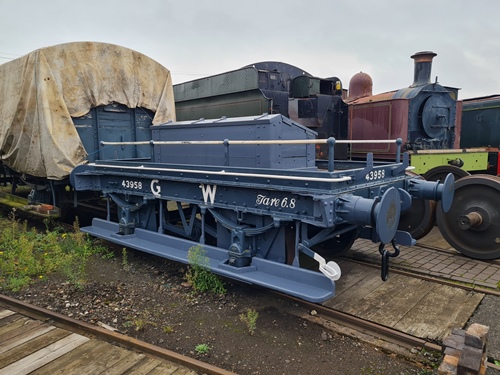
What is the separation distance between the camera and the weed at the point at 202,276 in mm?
4930

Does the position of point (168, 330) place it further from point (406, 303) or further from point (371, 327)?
point (406, 303)

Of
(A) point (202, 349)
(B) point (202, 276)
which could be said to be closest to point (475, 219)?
(B) point (202, 276)

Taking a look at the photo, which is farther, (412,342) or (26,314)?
(26,314)

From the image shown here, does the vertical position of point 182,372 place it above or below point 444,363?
below

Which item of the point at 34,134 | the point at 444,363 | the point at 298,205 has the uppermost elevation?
the point at 34,134

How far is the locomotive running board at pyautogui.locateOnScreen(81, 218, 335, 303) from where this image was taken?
4.01 m

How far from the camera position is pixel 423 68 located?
35.4 ft

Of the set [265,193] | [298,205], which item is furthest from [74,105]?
[298,205]

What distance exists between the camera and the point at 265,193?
452 cm

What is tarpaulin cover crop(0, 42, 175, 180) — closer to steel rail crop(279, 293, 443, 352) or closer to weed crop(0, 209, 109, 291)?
weed crop(0, 209, 109, 291)

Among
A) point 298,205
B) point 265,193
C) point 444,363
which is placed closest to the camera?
point 444,363

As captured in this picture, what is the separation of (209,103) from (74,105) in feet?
20.6

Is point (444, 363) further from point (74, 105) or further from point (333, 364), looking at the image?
point (74, 105)

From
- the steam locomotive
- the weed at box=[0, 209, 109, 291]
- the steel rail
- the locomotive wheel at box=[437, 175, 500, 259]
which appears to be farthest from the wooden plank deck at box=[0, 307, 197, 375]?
the steam locomotive
